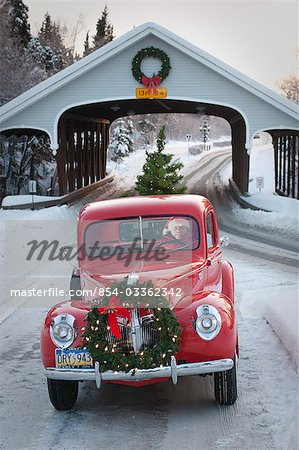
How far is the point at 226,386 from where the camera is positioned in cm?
572

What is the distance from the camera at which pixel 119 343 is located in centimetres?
555

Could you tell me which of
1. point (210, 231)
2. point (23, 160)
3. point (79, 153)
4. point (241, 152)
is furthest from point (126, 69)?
point (210, 231)

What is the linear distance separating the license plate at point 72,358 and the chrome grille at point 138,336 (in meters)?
0.24

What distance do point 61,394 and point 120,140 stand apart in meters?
57.5

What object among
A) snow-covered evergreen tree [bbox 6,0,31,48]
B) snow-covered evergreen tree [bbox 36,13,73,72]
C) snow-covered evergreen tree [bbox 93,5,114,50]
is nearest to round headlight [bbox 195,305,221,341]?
snow-covered evergreen tree [bbox 36,13,73,72]

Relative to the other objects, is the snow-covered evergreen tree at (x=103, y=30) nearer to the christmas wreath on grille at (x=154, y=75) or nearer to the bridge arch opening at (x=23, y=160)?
the bridge arch opening at (x=23, y=160)

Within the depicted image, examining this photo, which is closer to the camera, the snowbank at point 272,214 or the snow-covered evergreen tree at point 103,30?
the snowbank at point 272,214

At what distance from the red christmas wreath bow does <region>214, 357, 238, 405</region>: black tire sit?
3.20 ft

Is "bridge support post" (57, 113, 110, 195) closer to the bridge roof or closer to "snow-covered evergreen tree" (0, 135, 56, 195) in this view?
the bridge roof

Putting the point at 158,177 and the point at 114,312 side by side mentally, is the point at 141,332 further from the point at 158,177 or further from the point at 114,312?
the point at 158,177

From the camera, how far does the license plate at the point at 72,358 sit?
5.56m

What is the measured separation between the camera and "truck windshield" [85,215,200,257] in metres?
7.00

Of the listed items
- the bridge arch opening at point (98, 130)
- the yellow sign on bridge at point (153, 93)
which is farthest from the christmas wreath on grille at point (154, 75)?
the bridge arch opening at point (98, 130)

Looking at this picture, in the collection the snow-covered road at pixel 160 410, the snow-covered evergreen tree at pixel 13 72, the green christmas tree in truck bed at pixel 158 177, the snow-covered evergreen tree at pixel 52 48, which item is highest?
the snow-covered evergreen tree at pixel 52 48
